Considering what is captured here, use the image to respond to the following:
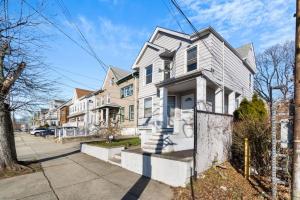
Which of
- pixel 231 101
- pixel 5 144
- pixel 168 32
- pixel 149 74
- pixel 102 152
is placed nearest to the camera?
pixel 5 144

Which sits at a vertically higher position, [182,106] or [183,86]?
[183,86]

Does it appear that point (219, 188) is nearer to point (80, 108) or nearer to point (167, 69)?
point (167, 69)

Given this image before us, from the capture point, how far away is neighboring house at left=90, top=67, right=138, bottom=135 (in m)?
20.1

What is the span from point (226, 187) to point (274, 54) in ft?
110

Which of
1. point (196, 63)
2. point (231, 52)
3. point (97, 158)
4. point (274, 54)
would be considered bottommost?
point (97, 158)

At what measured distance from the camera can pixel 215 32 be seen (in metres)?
11.5

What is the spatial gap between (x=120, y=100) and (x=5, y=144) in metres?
15.4

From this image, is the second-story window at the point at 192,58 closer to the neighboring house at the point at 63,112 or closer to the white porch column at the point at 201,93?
the white porch column at the point at 201,93

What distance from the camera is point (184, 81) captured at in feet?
35.6

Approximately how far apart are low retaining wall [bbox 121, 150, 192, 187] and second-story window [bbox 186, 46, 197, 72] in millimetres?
6682

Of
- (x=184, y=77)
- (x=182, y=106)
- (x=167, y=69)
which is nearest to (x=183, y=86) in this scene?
(x=184, y=77)

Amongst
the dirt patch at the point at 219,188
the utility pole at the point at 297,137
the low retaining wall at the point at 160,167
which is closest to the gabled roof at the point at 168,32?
the low retaining wall at the point at 160,167

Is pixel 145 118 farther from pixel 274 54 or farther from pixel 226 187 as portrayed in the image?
pixel 274 54

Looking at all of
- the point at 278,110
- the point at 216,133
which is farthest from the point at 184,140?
the point at 278,110
